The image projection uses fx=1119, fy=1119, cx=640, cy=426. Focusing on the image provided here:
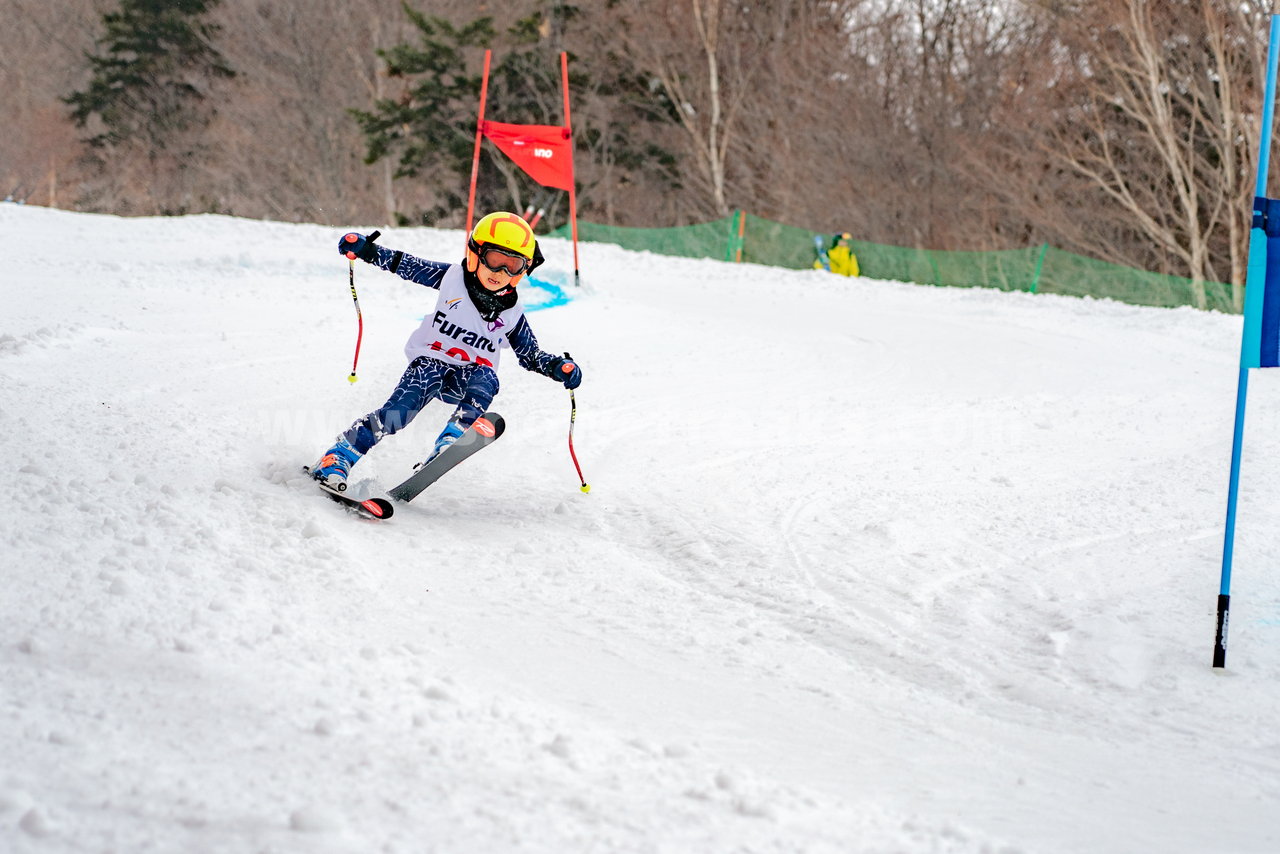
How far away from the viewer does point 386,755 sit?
2.73 meters

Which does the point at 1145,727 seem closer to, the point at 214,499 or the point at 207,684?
the point at 207,684

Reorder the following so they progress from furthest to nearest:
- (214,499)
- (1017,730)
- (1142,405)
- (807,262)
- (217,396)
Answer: (807,262) → (1142,405) → (217,396) → (214,499) → (1017,730)

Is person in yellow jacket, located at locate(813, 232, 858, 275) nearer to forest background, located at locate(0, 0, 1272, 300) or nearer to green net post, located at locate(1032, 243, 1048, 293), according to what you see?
green net post, located at locate(1032, 243, 1048, 293)

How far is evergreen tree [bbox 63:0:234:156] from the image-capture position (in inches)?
1362

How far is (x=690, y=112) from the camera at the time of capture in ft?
99.8

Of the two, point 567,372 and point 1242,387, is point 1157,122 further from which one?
point 1242,387

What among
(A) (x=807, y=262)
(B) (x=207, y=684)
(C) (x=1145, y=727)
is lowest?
(C) (x=1145, y=727)

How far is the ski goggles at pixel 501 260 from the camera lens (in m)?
5.87

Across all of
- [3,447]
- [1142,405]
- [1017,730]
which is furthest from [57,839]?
[1142,405]

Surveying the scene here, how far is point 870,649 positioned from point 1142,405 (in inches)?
228

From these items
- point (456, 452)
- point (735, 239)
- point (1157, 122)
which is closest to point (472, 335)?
point (456, 452)

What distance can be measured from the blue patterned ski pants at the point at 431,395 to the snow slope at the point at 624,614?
0.44 meters

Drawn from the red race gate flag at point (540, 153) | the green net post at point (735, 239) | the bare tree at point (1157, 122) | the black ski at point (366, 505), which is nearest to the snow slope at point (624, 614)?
the black ski at point (366, 505)

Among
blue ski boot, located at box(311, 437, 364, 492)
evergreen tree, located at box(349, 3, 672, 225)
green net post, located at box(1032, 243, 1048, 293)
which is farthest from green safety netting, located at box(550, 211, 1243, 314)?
blue ski boot, located at box(311, 437, 364, 492)
